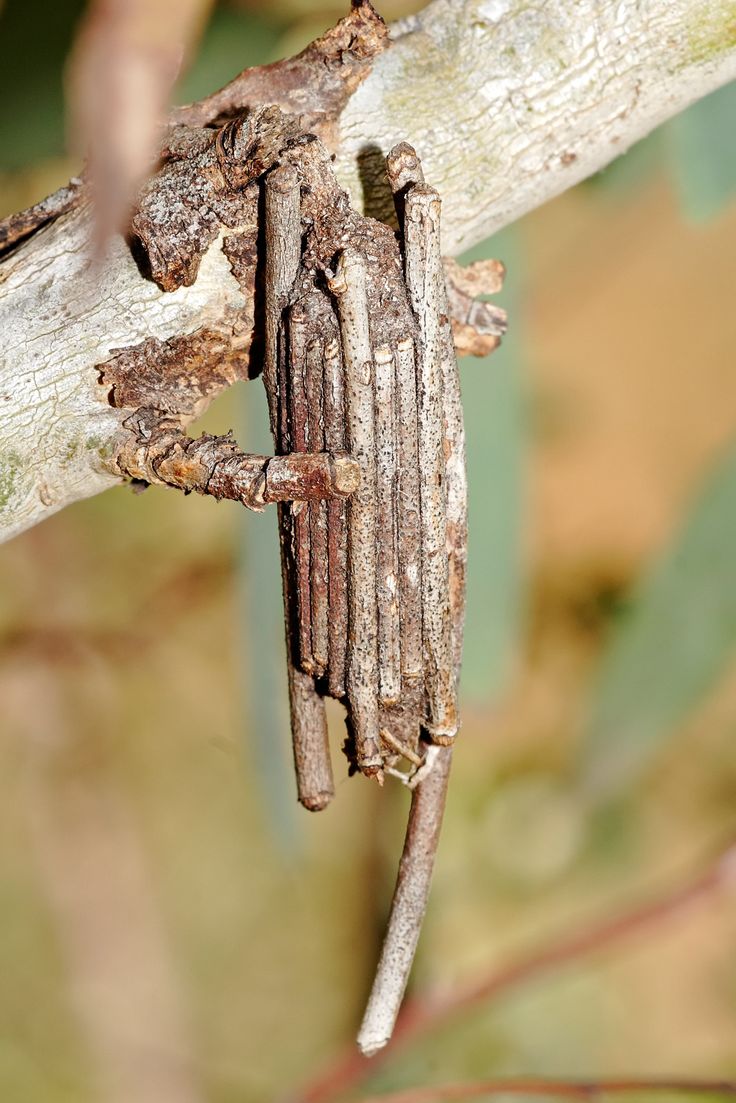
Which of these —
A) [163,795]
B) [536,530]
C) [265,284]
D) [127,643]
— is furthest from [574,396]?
[265,284]

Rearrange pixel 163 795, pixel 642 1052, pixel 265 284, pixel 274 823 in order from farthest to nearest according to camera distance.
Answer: pixel 163 795, pixel 642 1052, pixel 274 823, pixel 265 284

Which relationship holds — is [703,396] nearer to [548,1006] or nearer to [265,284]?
[548,1006]

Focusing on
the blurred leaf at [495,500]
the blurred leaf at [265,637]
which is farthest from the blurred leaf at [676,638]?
the blurred leaf at [265,637]

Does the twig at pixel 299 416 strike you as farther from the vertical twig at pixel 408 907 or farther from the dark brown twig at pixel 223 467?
the vertical twig at pixel 408 907

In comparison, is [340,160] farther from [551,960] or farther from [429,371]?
[551,960]

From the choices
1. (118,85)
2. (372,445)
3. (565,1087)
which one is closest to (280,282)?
(372,445)
